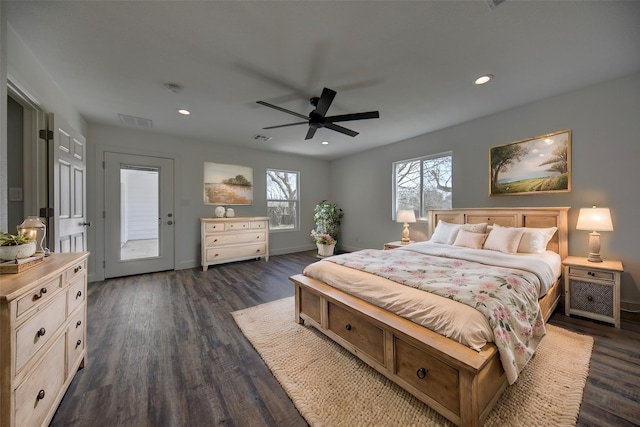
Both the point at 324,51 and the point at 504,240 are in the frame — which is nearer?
the point at 324,51

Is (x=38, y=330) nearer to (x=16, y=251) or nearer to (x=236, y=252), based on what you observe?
(x=16, y=251)

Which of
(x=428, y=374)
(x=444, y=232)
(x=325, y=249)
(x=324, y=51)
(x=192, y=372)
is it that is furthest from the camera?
(x=325, y=249)

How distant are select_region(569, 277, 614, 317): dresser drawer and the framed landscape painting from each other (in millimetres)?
1139

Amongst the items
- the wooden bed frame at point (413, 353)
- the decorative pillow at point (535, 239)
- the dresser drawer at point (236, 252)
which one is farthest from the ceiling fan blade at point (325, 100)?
the dresser drawer at point (236, 252)

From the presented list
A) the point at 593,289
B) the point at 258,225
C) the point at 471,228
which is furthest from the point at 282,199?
the point at 593,289

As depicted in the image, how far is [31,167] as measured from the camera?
7.16 ft

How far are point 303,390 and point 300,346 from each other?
0.50 m

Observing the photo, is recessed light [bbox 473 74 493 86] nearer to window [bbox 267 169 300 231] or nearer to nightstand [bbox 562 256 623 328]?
nightstand [bbox 562 256 623 328]

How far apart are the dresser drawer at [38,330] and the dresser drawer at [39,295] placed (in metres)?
0.06

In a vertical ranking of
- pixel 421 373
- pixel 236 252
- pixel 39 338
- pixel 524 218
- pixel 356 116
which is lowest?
pixel 421 373

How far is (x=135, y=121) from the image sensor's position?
3.71 m

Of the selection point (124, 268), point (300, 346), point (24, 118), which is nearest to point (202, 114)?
point (24, 118)

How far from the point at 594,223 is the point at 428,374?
266 cm

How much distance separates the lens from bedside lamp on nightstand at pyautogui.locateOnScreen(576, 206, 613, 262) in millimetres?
2492
